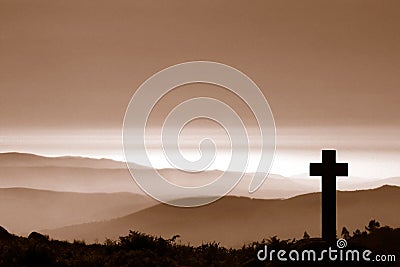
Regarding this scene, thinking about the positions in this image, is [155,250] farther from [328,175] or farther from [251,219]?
[251,219]

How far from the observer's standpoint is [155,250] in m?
16.3

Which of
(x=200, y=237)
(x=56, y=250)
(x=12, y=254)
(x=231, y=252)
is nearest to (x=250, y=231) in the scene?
(x=200, y=237)

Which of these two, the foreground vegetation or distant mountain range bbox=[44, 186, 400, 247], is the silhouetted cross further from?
distant mountain range bbox=[44, 186, 400, 247]

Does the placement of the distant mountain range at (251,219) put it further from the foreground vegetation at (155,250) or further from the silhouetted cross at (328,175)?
the silhouetted cross at (328,175)

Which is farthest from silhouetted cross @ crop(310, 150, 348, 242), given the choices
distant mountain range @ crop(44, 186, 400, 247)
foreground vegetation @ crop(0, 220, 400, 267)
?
distant mountain range @ crop(44, 186, 400, 247)

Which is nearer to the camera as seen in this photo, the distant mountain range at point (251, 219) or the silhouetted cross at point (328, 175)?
the silhouetted cross at point (328, 175)

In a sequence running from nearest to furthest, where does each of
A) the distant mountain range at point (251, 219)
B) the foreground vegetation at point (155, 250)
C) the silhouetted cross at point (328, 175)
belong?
the foreground vegetation at point (155, 250) < the silhouetted cross at point (328, 175) < the distant mountain range at point (251, 219)

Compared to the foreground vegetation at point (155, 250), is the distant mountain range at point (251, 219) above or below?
above

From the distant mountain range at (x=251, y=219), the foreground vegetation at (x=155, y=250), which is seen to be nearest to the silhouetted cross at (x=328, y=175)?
the foreground vegetation at (x=155, y=250)

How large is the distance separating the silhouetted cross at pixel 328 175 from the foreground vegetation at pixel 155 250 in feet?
2.07

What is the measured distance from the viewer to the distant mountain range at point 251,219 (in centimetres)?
1978

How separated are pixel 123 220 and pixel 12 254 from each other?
10268 mm

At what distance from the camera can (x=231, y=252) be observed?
55.3ft

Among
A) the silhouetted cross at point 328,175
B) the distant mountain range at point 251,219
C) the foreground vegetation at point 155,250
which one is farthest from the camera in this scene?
the distant mountain range at point 251,219
